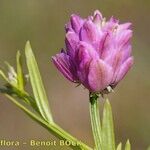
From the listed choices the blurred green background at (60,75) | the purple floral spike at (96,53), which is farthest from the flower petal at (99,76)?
the blurred green background at (60,75)

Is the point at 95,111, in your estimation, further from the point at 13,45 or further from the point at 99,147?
the point at 13,45

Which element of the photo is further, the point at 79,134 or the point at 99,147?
the point at 79,134

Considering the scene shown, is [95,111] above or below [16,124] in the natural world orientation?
below

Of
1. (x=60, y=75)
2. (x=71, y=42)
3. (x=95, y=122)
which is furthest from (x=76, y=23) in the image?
(x=60, y=75)

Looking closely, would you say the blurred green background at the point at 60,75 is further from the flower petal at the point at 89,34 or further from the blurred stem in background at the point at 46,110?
the flower petal at the point at 89,34

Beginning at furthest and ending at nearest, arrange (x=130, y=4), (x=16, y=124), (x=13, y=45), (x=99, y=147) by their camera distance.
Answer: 1. (x=130, y=4)
2. (x=13, y=45)
3. (x=16, y=124)
4. (x=99, y=147)

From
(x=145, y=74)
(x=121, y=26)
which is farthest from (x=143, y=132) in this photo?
(x=121, y=26)
